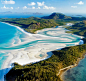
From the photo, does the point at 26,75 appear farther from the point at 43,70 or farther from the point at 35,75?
the point at 43,70

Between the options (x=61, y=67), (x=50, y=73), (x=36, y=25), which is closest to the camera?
(x=50, y=73)

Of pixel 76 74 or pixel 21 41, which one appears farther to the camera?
pixel 21 41

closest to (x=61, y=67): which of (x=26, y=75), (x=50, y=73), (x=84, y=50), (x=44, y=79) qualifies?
(x=50, y=73)

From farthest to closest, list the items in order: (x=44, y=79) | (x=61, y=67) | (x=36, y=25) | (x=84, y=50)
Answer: (x=36, y=25), (x=84, y=50), (x=61, y=67), (x=44, y=79)

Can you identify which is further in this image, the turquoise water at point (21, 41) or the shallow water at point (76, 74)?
the turquoise water at point (21, 41)

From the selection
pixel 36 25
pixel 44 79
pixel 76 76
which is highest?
pixel 36 25

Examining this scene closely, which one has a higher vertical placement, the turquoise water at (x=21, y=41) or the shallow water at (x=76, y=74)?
the turquoise water at (x=21, y=41)

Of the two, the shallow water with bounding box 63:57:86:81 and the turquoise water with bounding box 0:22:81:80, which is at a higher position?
the turquoise water with bounding box 0:22:81:80

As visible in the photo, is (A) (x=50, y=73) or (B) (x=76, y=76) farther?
(B) (x=76, y=76)

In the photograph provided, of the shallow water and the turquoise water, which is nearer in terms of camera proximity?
the shallow water

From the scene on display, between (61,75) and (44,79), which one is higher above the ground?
(44,79)

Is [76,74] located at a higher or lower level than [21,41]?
lower
